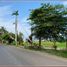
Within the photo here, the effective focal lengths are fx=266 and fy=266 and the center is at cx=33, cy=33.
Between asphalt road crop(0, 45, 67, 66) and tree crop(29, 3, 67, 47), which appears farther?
tree crop(29, 3, 67, 47)

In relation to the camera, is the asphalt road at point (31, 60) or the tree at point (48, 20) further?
the tree at point (48, 20)

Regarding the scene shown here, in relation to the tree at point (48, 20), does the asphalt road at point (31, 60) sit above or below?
below

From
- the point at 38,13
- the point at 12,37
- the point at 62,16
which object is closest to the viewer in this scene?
the point at 62,16

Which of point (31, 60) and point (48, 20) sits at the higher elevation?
point (48, 20)

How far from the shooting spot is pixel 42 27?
3488cm

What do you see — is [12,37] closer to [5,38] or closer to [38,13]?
[5,38]

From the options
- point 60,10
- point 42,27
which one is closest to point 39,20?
point 42,27

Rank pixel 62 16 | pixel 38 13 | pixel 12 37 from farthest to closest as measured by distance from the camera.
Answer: pixel 12 37, pixel 38 13, pixel 62 16

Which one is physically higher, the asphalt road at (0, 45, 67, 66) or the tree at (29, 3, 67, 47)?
the tree at (29, 3, 67, 47)

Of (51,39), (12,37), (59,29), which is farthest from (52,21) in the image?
(12,37)

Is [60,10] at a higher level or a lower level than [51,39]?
higher

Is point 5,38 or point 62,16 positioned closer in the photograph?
point 62,16

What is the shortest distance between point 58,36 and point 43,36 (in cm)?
267

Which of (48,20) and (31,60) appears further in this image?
(48,20)
